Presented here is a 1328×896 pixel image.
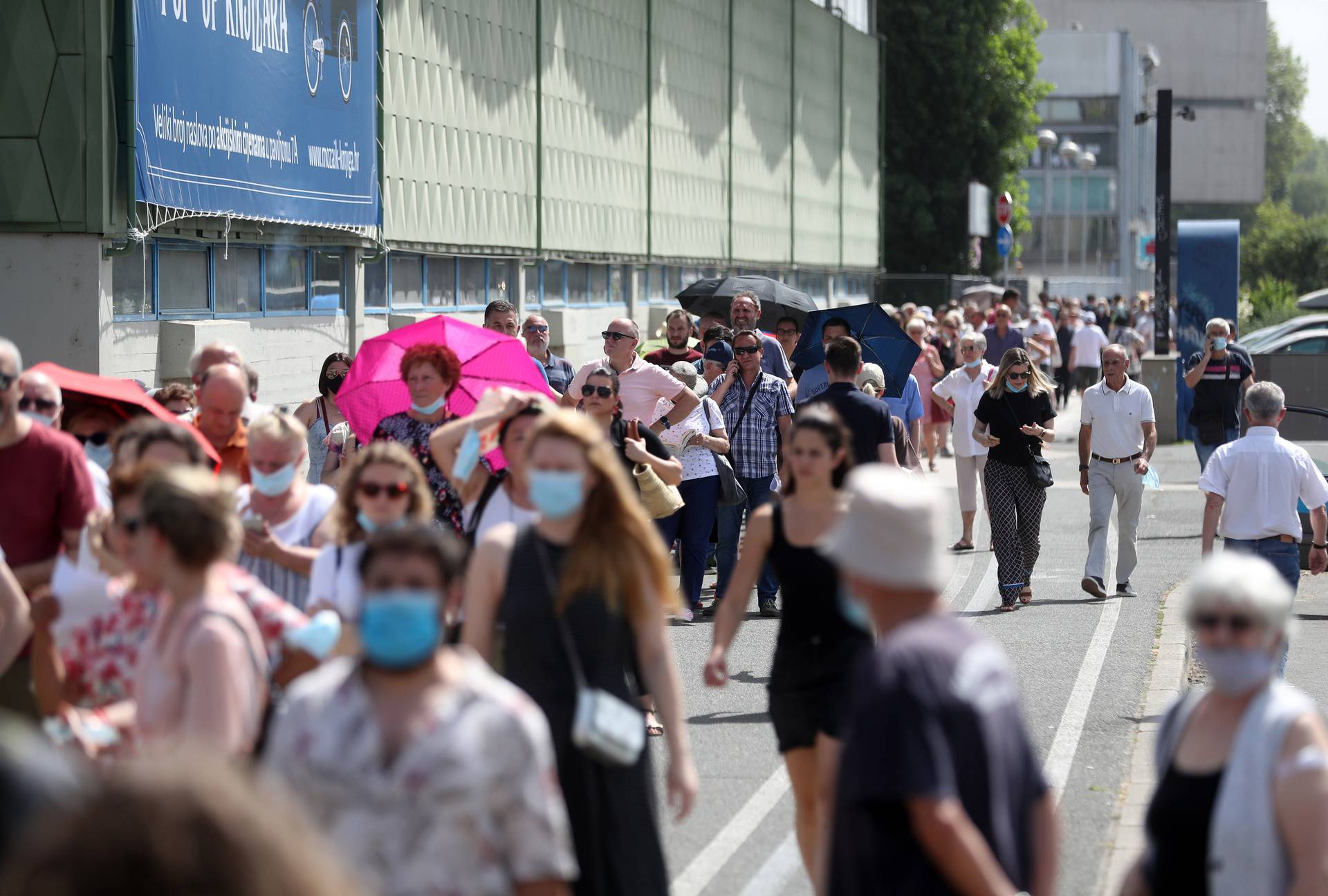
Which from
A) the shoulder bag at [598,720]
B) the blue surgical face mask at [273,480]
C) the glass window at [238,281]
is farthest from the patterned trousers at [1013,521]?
the shoulder bag at [598,720]

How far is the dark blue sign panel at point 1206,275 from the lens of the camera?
27609 millimetres

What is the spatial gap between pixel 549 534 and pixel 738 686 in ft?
18.3

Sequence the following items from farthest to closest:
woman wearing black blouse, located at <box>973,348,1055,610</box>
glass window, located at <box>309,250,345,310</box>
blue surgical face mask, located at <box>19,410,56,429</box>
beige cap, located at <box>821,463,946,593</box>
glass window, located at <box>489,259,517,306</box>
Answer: glass window, located at <box>489,259,517,306</box>, glass window, located at <box>309,250,345,310</box>, woman wearing black blouse, located at <box>973,348,1055,610</box>, blue surgical face mask, located at <box>19,410,56,429</box>, beige cap, located at <box>821,463,946,593</box>

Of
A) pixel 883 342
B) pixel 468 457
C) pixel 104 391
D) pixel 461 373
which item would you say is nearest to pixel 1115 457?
pixel 883 342

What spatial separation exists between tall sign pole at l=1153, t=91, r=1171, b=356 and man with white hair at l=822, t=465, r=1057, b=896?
2535cm

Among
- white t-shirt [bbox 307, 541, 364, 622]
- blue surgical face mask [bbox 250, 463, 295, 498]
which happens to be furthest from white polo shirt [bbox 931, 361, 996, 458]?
white t-shirt [bbox 307, 541, 364, 622]

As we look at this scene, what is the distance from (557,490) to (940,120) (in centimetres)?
5308

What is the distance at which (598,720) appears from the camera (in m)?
4.82

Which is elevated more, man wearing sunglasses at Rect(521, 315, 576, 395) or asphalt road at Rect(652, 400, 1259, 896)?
man wearing sunglasses at Rect(521, 315, 576, 395)

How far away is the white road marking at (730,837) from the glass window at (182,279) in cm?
817

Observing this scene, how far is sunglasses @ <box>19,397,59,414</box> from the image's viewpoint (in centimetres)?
699

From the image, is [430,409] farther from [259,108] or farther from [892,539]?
[259,108]

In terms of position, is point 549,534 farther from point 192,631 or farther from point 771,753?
point 771,753

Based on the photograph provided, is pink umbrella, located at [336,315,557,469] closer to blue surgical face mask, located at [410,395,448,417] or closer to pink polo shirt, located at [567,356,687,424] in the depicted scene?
blue surgical face mask, located at [410,395,448,417]
